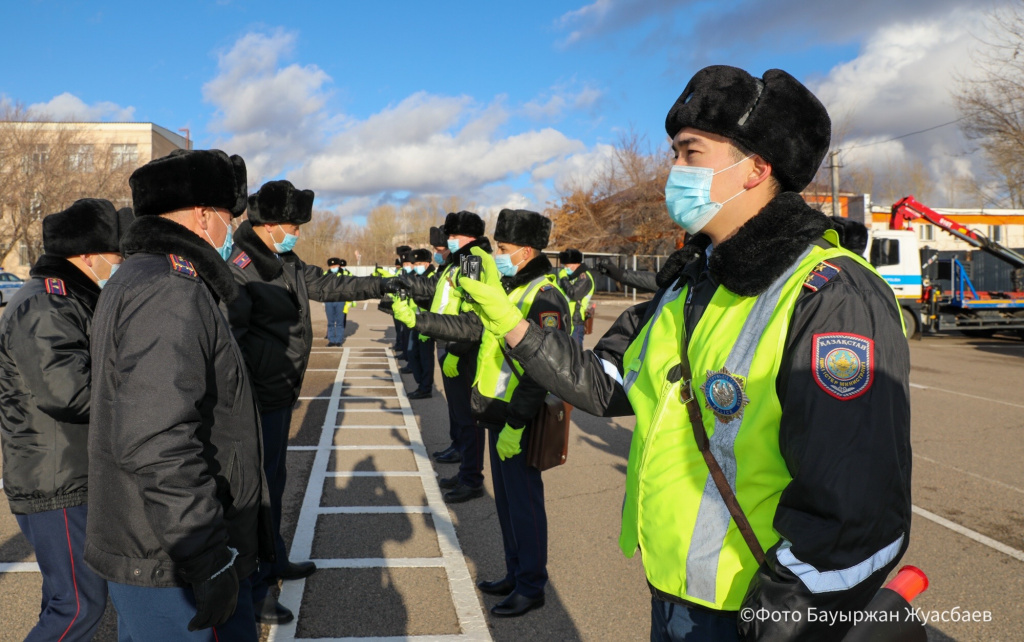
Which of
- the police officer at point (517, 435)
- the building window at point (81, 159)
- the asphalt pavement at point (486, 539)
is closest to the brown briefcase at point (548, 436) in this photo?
the police officer at point (517, 435)

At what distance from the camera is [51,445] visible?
2.75 meters

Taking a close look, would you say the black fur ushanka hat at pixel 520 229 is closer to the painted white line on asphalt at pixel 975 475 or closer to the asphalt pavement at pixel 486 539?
the asphalt pavement at pixel 486 539

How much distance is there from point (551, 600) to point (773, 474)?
2615 millimetres

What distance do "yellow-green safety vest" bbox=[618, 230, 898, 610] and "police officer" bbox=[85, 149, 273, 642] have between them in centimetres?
123

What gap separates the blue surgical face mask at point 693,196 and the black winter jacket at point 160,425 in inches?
57.8

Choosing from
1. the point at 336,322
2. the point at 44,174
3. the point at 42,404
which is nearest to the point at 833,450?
the point at 42,404

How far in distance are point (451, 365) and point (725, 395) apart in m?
4.84

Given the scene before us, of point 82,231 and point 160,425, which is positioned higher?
point 82,231

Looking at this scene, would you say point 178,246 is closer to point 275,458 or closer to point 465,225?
point 275,458

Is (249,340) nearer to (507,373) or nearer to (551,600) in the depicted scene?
(507,373)

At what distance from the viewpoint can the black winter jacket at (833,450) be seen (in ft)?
4.52

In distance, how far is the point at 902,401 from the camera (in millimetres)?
1433

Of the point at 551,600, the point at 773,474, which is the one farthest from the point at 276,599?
the point at 773,474

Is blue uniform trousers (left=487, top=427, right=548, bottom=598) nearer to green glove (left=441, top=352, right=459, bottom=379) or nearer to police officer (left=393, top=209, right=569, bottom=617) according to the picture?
police officer (left=393, top=209, right=569, bottom=617)
